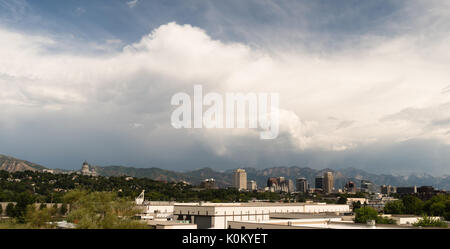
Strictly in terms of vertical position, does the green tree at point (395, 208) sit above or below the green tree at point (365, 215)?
below

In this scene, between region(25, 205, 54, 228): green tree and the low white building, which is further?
the low white building

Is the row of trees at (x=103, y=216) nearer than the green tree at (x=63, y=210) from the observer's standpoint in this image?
Yes

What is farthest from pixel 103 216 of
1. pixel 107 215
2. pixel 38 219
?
pixel 38 219

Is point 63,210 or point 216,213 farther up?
point 216,213

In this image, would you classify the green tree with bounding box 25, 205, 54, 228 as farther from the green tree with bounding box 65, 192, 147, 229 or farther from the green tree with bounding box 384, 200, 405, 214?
the green tree with bounding box 384, 200, 405, 214

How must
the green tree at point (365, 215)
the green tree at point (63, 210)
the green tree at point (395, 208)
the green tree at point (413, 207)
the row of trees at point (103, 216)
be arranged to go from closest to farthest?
the row of trees at point (103, 216) → the green tree at point (365, 215) → the green tree at point (63, 210) → the green tree at point (413, 207) → the green tree at point (395, 208)

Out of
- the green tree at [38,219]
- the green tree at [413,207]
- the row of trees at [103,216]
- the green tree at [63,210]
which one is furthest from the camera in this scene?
the green tree at [413,207]

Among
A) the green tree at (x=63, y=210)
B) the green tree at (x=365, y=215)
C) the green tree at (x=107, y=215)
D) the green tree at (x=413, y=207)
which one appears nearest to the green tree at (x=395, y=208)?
the green tree at (x=413, y=207)

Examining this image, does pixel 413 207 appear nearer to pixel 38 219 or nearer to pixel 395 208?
pixel 395 208

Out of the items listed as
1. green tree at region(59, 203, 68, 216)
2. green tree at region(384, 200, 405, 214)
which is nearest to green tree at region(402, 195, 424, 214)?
green tree at region(384, 200, 405, 214)

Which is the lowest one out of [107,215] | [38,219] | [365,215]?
[365,215]

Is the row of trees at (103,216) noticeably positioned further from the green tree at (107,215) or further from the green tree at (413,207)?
the green tree at (413,207)

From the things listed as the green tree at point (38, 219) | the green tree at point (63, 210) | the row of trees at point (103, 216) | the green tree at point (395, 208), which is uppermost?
the row of trees at point (103, 216)
